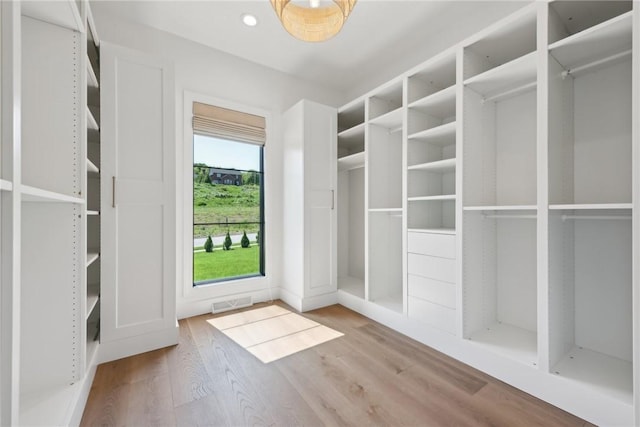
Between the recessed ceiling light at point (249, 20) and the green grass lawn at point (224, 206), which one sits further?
the green grass lawn at point (224, 206)

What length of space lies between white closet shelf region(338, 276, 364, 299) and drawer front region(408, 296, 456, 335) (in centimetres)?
69

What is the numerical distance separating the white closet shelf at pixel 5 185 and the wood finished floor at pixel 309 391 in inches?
50.3

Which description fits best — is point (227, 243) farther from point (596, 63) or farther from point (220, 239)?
point (596, 63)

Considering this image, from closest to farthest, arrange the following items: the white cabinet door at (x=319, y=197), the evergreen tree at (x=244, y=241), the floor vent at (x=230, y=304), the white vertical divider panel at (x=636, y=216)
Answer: the white vertical divider panel at (x=636, y=216), the floor vent at (x=230, y=304), the white cabinet door at (x=319, y=197), the evergreen tree at (x=244, y=241)

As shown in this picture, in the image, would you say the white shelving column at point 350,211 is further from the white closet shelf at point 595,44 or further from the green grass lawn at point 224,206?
the white closet shelf at point 595,44

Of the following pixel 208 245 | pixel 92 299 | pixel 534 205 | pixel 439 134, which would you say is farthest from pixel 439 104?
pixel 92 299

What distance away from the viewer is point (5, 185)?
734 millimetres

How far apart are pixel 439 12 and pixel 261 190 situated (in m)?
2.42

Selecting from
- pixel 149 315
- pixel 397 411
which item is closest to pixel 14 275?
pixel 149 315

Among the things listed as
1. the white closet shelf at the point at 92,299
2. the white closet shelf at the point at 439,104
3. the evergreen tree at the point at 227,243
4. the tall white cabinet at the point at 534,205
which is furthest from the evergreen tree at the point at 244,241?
the white closet shelf at the point at 439,104

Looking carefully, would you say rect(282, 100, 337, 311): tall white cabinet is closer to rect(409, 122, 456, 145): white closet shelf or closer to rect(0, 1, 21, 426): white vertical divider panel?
rect(409, 122, 456, 145): white closet shelf

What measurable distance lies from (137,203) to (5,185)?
136 cm

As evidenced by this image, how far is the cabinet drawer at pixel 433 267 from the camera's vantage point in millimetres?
2014

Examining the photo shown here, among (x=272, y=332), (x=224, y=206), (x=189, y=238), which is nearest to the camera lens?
(x=272, y=332)
